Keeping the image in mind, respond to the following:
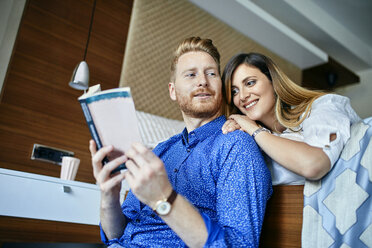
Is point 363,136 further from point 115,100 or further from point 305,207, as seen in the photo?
point 115,100

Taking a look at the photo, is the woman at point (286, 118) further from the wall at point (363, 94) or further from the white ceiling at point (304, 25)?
the wall at point (363, 94)

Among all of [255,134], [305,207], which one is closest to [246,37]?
[255,134]

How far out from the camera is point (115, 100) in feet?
2.29

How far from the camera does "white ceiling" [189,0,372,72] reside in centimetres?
299

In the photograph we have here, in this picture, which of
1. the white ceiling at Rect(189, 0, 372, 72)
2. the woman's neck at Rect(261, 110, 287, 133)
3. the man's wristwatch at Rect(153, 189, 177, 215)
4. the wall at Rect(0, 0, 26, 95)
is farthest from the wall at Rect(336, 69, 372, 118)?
the man's wristwatch at Rect(153, 189, 177, 215)

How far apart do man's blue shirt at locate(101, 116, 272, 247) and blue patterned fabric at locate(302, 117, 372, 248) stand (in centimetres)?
14

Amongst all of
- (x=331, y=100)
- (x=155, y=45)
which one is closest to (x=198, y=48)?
(x=331, y=100)

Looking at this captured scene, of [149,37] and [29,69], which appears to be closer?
[29,69]

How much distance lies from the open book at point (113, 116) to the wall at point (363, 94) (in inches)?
173

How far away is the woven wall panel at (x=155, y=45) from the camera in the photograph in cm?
250

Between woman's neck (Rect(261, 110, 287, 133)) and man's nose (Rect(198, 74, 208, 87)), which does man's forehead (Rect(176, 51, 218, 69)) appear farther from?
woman's neck (Rect(261, 110, 287, 133))

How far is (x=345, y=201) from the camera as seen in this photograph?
84 centimetres

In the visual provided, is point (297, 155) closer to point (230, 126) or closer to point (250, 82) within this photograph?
point (230, 126)

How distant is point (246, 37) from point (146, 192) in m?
2.98
